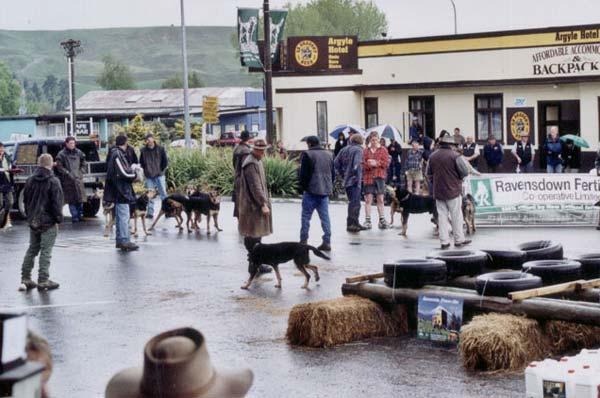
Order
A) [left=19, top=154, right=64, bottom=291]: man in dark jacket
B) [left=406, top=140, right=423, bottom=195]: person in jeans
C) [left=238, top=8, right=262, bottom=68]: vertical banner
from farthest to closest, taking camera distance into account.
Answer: [left=238, top=8, right=262, bottom=68]: vertical banner
[left=406, top=140, right=423, bottom=195]: person in jeans
[left=19, top=154, right=64, bottom=291]: man in dark jacket

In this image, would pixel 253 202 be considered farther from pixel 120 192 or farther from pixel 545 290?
pixel 545 290

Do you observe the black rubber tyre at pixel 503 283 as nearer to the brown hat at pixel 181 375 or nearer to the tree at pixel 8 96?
the brown hat at pixel 181 375

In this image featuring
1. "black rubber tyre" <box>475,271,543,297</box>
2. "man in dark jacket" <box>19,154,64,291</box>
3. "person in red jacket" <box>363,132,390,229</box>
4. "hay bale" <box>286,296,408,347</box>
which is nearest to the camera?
"black rubber tyre" <box>475,271,543,297</box>

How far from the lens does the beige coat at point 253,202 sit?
15.1m

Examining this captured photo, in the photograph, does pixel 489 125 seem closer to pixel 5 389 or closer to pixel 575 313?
pixel 575 313

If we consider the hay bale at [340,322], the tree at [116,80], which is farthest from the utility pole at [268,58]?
the tree at [116,80]

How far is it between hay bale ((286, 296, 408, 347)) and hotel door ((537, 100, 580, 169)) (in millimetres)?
27052

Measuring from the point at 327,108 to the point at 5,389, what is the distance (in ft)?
133

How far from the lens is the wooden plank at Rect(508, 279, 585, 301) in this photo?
33.3 feet

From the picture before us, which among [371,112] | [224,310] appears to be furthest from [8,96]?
[224,310]

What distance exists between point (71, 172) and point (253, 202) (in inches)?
358

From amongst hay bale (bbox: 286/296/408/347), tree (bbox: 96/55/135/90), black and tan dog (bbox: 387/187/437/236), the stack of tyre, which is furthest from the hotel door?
tree (bbox: 96/55/135/90)

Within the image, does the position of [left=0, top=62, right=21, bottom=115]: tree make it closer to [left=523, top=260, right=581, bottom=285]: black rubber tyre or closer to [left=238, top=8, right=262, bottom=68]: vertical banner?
[left=238, top=8, right=262, bottom=68]: vertical banner

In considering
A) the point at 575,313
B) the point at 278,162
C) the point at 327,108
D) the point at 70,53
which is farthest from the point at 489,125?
the point at 70,53
